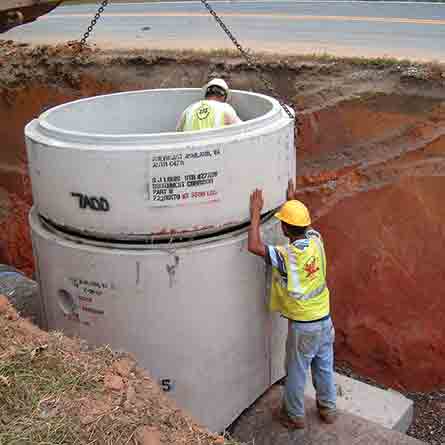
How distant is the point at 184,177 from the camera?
4.25 metres

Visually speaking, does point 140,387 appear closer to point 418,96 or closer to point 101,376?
point 101,376

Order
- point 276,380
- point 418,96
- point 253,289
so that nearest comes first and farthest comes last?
point 253,289 < point 276,380 < point 418,96

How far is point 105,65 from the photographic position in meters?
8.56

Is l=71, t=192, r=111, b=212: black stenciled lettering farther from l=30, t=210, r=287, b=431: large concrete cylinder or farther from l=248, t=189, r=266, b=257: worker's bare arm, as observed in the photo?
l=248, t=189, r=266, b=257: worker's bare arm

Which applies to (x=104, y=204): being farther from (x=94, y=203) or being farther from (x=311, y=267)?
(x=311, y=267)

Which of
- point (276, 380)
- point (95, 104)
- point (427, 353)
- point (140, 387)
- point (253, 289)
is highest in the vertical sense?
point (95, 104)

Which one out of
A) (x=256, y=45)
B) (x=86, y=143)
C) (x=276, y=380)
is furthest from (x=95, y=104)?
(x=256, y=45)

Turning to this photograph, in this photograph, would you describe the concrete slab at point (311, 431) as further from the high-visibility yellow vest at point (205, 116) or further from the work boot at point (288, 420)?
the high-visibility yellow vest at point (205, 116)

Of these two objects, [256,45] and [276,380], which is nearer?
[276,380]

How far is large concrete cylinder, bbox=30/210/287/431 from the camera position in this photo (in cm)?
440

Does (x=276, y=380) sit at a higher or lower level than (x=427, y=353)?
higher

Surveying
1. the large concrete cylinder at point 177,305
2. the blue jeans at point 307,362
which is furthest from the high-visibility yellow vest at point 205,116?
A: the blue jeans at point 307,362

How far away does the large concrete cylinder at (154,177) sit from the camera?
4180 mm

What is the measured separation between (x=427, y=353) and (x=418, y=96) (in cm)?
284
